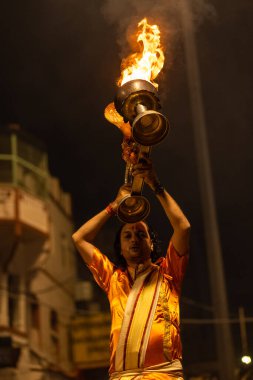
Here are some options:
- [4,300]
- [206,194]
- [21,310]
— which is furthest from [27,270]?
[206,194]

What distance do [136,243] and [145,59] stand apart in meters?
1.19

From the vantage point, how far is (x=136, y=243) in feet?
13.8

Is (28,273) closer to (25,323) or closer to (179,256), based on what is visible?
(25,323)

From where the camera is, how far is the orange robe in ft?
12.8

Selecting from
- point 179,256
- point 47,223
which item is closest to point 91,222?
point 179,256

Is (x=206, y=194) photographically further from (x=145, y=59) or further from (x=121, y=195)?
(x=121, y=195)

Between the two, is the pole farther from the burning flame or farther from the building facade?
the building facade

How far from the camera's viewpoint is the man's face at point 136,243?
13.8ft

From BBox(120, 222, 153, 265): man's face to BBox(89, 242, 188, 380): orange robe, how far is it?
0.36 feet

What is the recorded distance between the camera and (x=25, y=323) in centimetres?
1722

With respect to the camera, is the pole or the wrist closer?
the wrist

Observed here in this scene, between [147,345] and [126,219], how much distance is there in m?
0.72

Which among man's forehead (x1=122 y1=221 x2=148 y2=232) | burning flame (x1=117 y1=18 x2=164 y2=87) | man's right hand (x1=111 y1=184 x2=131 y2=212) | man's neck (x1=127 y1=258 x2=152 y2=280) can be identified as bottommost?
man's neck (x1=127 y1=258 x2=152 y2=280)

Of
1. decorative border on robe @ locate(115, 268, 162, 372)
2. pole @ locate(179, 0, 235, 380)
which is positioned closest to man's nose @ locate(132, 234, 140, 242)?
decorative border on robe @ locate(115, 268, 162, 372)
